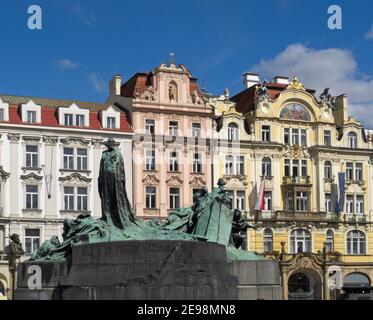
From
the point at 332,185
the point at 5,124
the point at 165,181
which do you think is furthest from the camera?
the point at 332,185

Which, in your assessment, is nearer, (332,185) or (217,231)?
(217,231)

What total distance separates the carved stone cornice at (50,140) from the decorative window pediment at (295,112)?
15.0 metres

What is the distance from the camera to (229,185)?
52.8 m

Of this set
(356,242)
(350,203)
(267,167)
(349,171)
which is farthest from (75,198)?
(356,242)

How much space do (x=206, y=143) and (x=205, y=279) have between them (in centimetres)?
3326

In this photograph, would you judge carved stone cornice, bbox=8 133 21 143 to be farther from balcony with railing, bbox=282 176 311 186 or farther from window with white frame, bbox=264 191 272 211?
balcony with railing, bbox=282 176 311 186

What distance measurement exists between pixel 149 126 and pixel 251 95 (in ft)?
27.2

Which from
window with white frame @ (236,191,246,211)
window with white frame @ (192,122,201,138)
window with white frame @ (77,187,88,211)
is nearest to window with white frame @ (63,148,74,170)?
window with white frame @ (77,187,88,211)

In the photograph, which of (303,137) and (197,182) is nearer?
(197,182)

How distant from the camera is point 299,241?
54.5 metres

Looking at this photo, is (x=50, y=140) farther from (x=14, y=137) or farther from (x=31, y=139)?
(x=14, y=137)

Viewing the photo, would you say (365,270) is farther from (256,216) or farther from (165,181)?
(165,181)

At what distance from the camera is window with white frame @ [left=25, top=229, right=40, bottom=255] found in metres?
47.1
